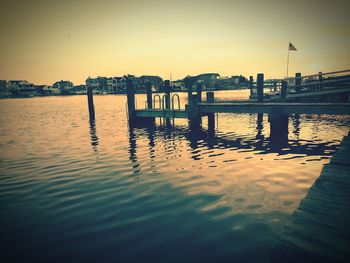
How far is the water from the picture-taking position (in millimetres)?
4156

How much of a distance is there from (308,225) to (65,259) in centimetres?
395

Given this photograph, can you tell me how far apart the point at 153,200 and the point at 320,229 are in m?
3.83

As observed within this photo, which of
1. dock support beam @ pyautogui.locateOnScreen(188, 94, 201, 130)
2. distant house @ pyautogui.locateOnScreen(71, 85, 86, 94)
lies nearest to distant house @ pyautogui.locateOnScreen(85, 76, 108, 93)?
distant house @ pyautogui.locateOnScreen(71, 85, 86, 94)

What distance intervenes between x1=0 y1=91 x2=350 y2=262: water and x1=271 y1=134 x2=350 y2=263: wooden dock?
2.83 ft

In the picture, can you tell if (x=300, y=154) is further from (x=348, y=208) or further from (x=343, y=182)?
(x=348, y=208)

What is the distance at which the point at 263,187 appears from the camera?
6.55 meters

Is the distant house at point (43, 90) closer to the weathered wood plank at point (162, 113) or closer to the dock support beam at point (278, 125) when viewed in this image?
the weathered wood plank at point (162, 113)

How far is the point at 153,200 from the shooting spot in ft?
19.8

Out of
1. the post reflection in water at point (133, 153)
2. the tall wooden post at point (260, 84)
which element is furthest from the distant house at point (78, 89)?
the post reflection in water at point (133, 153)

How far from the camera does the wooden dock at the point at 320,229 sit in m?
2.84

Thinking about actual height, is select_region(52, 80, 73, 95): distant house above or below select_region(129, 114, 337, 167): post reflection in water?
above

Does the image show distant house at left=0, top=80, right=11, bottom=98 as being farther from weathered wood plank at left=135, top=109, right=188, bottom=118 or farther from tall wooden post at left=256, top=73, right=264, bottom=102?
tall wooden post at left=256, top=73, right=264, bottom=102

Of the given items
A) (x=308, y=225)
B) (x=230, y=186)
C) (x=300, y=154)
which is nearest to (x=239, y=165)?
(x=230, y=186)

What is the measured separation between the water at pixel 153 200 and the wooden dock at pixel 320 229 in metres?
0.86
